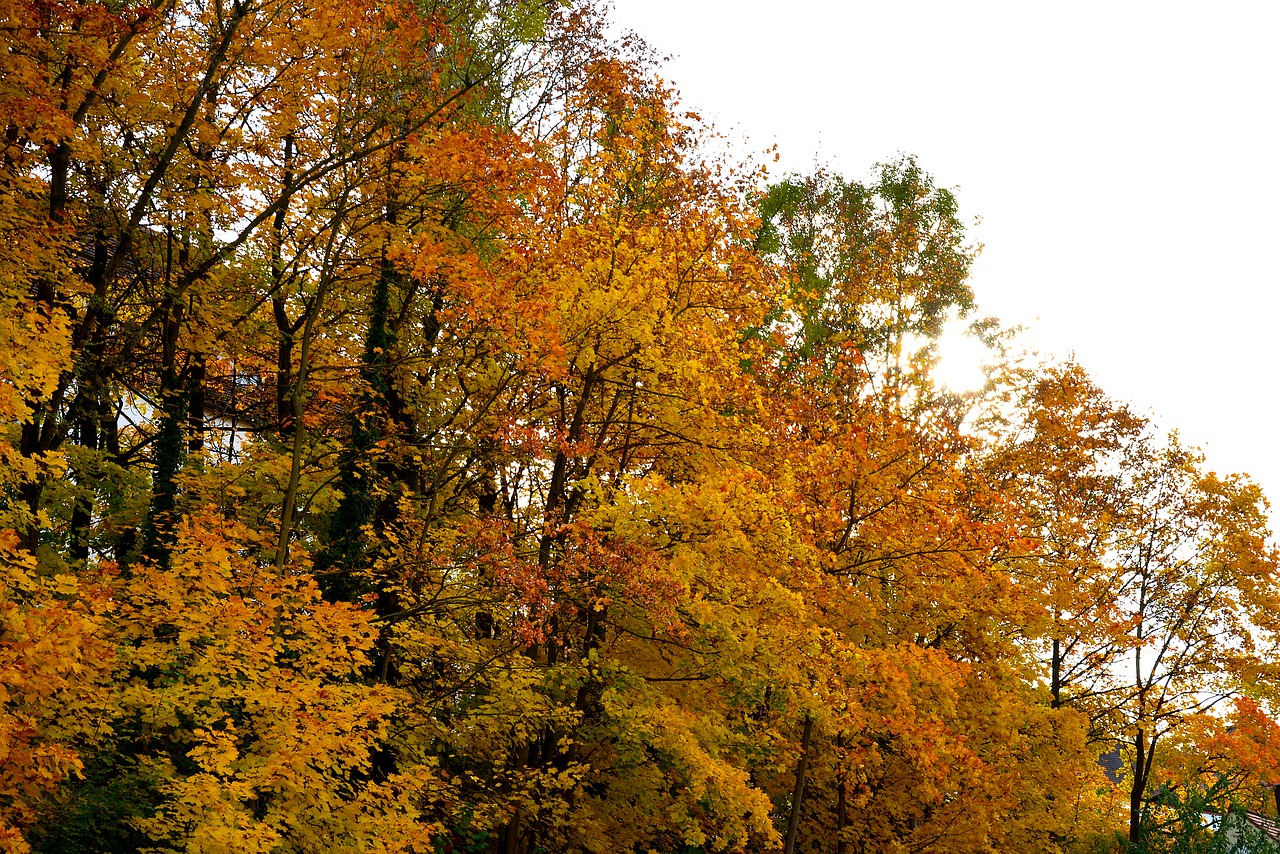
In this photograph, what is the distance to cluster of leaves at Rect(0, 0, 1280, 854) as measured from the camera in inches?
421

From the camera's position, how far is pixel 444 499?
1656cm

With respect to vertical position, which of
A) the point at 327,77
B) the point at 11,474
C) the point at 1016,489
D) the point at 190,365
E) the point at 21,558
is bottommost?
the point at 21,558

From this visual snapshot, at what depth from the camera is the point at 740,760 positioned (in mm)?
14992

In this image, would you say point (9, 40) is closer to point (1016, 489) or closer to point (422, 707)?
point (422, 707)

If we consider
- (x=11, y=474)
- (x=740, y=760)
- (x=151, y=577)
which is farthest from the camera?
(x=740, y=760)

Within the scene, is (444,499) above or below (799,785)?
above

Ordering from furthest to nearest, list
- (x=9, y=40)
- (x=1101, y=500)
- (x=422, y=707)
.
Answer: (x=1101, y=500) < (x=422, y=707) < (x=9, y=40)

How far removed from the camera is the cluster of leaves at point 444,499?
10695 mm

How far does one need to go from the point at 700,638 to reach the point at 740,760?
227 centimetres

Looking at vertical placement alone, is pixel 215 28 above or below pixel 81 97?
above

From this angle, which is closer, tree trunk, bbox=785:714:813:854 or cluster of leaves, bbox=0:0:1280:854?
cluster of leaves, bbox=0:0:1280:854

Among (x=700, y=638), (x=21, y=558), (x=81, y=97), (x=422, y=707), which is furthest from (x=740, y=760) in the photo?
(x=81, y=97)

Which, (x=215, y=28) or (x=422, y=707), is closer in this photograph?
(x=215, y=28)

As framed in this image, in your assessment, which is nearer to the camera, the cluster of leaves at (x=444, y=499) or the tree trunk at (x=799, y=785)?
the cluster of leaves at (x=444, y=499)
